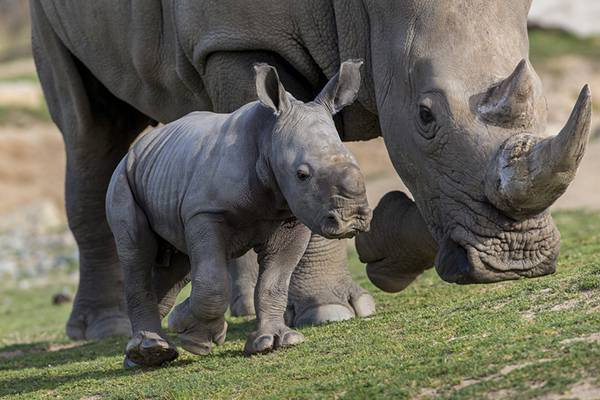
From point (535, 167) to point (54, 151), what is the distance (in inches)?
778

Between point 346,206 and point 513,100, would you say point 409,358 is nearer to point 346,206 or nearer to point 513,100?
point 346,206

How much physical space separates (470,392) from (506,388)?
118 mm

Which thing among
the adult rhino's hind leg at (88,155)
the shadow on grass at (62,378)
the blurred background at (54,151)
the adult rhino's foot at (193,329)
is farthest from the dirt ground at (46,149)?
the adult rhino's foot at (193,329)

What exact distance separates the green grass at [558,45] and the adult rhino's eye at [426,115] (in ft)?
66.3

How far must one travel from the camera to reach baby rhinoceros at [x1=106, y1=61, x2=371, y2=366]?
226 inches

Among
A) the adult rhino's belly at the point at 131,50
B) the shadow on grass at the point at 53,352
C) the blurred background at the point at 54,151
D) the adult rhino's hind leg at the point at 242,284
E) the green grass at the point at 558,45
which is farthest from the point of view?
the green grass at the point at 558,45

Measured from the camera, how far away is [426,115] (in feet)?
20.6

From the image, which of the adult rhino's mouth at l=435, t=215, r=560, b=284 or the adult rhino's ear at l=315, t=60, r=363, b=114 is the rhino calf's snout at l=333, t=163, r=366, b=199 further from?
the adult rhino's mouth at l=435, t=215, r=560, b=284

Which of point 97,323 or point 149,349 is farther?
point 97,323

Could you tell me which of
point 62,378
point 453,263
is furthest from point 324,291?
point 453,263

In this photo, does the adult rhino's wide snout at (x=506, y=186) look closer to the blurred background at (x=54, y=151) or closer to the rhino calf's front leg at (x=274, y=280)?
the rhino calf's front leg at (x=274, y=280)

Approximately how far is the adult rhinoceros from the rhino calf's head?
1.54 ft

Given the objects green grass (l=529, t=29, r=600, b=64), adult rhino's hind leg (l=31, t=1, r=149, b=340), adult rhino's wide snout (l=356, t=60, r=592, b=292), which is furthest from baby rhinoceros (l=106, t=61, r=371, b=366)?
green grass (l=529, t=29, r=600, b=64)

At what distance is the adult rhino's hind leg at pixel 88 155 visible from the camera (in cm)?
975
